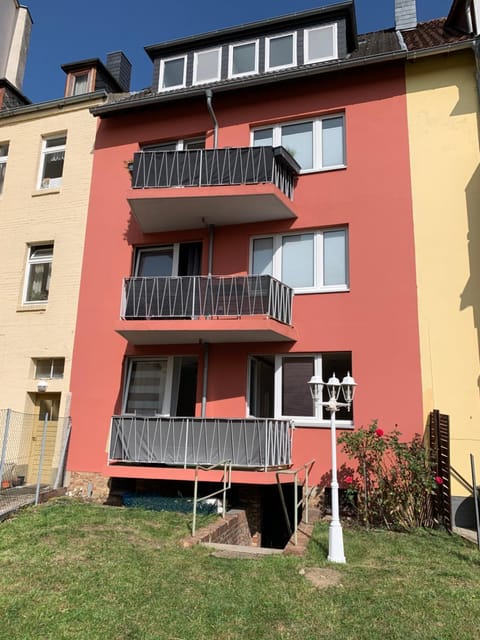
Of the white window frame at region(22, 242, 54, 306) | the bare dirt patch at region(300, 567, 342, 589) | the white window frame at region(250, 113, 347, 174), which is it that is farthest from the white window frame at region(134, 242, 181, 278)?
the bare dirt patch at region(300, 567, 342, 589)

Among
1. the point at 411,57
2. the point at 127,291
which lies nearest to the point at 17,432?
the point at 127,291

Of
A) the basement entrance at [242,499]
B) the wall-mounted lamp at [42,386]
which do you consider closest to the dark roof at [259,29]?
the wall-mounted lamp at [42,386]

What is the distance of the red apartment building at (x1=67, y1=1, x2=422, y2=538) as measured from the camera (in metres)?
10.2

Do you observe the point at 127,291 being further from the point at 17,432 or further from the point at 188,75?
the point at 188,75

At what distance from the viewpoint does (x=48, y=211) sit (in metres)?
14.1

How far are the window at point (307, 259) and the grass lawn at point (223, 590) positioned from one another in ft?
18.3

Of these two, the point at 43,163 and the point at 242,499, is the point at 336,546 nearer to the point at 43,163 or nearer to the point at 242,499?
the point at 242,499

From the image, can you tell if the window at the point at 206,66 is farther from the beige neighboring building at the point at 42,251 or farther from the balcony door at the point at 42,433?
A: the balcony door at the point at 42,433

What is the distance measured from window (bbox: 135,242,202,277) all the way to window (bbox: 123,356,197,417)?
231cm

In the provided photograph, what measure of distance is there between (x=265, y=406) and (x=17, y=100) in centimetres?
1429

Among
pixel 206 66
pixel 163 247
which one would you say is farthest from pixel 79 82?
pixel 163 247

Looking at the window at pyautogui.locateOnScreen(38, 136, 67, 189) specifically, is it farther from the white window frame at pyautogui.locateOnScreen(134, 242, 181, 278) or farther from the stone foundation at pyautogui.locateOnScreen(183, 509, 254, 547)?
the stone foundation at pyautogui.locateOnScreen(183, 509, 254, 547)

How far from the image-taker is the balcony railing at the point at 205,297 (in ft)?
34.3

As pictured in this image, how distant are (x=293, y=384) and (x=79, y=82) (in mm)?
12188
